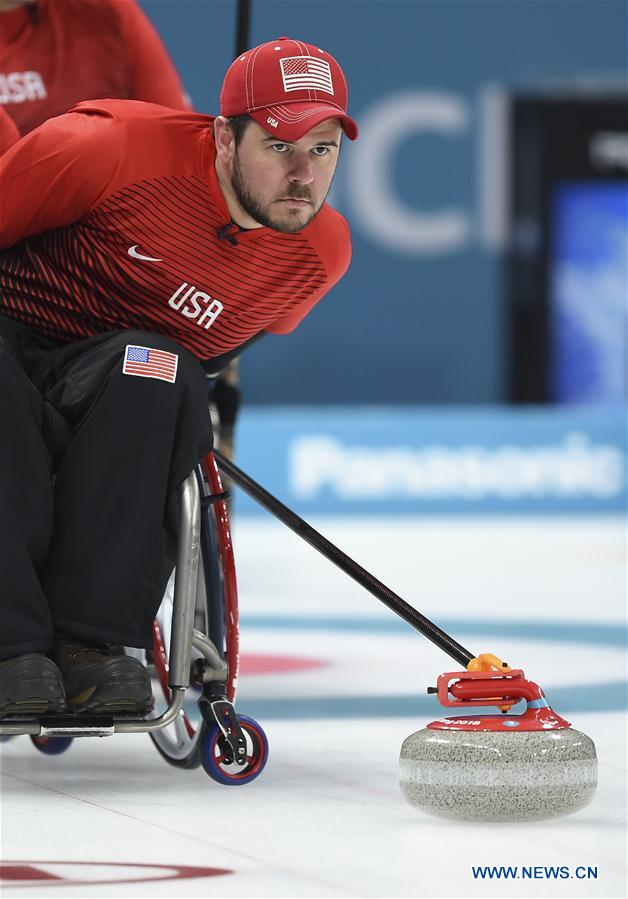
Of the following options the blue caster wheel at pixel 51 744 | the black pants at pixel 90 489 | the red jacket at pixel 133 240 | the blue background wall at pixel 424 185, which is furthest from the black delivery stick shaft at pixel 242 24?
the blue background wall at pixel 424 185

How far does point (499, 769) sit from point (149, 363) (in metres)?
0.71

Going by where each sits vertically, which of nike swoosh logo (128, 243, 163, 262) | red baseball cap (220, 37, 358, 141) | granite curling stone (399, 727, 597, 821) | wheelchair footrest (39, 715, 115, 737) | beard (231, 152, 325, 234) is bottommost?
granite curling stone (399, 727, 597, 821)

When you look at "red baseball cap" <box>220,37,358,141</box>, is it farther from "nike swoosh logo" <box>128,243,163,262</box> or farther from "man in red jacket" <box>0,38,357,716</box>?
"nike swoosh logo" <box>128,243,163,262</box>

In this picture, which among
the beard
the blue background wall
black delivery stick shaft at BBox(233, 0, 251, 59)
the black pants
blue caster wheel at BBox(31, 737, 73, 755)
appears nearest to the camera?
Answer: the black pants

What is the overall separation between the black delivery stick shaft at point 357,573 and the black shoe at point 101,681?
332mm

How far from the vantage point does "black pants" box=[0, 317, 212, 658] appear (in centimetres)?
218

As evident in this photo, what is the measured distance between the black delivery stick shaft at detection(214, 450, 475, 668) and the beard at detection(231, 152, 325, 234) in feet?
1.26

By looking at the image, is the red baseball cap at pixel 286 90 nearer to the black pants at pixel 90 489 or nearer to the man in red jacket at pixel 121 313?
the man in red jacket at pixel 121 313

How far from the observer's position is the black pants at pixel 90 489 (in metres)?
2.18

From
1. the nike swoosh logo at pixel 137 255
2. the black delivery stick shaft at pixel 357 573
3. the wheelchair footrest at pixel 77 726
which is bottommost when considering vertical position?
the wheelchair footrest at pixel 77 726

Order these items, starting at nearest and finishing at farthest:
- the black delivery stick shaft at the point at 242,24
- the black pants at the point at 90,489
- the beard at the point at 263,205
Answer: the black pants at the point at 90,489 → the beard at the point at 263,205 → the black delivery stick shaft at the point at 242,24

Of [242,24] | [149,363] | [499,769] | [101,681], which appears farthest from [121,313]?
[242,24]

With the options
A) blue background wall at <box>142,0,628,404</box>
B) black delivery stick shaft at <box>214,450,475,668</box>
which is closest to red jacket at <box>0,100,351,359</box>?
black delivery stick shaft at <box>214,450,475,668</box>

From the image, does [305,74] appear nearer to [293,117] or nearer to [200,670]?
[293,117]
